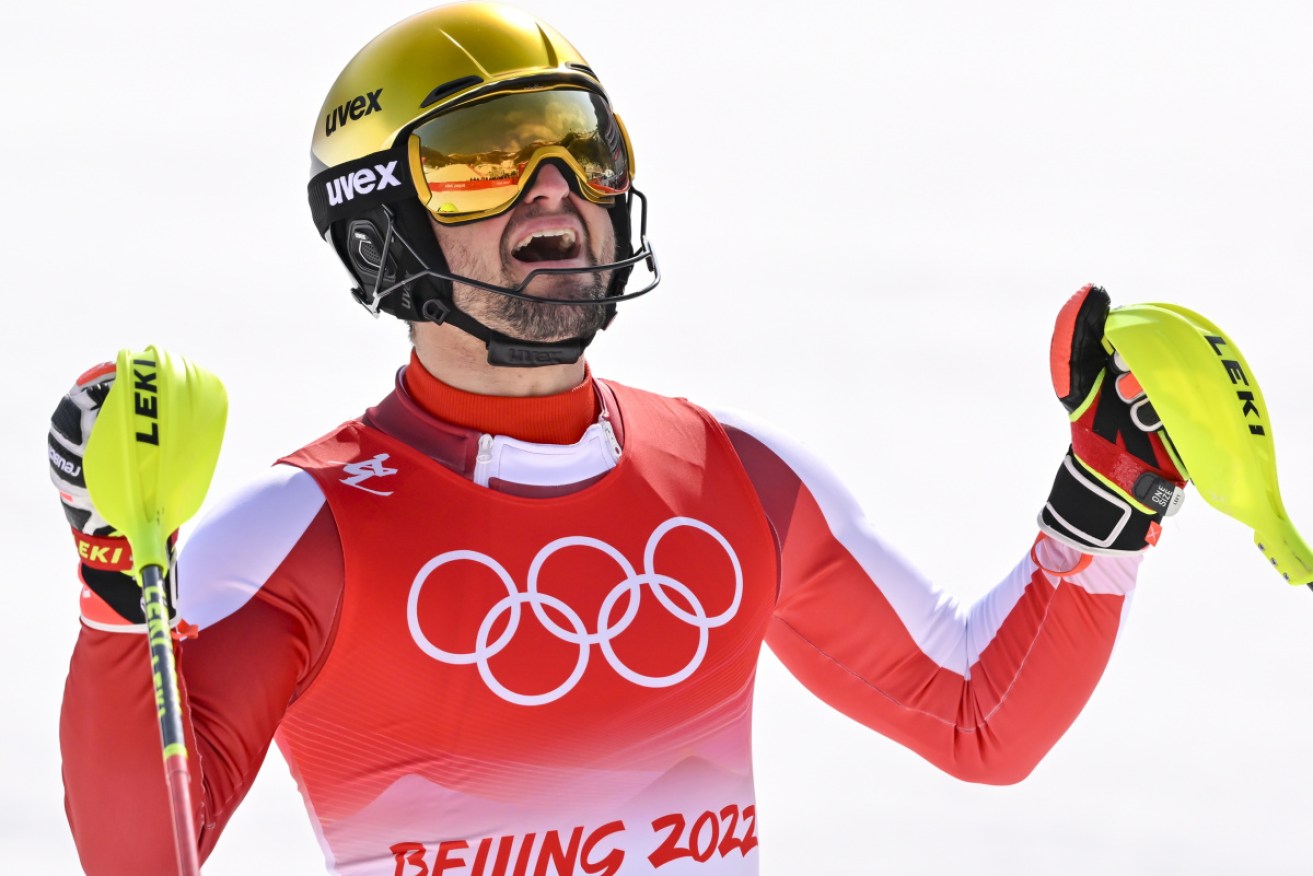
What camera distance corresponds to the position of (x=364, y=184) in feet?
12.8

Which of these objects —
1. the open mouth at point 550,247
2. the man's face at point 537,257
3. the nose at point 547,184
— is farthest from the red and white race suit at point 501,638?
the nose at point 547,184

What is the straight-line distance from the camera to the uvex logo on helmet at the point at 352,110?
3.92 m

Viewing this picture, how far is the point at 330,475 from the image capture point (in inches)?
147

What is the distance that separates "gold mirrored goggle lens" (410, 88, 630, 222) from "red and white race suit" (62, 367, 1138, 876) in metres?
0.40

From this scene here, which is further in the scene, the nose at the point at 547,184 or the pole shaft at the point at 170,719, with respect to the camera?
the nose at the point at 547,184

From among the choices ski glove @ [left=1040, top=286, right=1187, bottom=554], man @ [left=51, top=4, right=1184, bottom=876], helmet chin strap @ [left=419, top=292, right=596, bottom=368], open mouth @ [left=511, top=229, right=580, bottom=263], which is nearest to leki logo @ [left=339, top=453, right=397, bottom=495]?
man @ [left=51, top=4, right=1184, bottom=876]

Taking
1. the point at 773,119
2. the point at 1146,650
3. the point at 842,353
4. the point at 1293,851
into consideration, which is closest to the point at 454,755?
the point at 1293,851

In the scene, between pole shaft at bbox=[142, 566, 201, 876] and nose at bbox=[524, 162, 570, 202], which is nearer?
pole shaft at bbox=[142, 566, 201, 876]

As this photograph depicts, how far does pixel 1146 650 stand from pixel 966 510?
0.78 m

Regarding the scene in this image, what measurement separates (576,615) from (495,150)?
85 centimetres

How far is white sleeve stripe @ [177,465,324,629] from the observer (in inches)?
138

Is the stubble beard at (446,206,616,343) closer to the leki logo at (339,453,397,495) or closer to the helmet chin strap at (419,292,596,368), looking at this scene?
the helmet chin strap at (419,292,596,368)

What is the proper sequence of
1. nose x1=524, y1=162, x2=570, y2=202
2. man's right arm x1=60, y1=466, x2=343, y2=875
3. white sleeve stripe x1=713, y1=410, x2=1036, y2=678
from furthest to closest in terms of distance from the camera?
white sleeve stripe x1=713, y1=410, x2=1036, y2=678 → nose x1=524, y1=162, x2=570, y2=202 → man's right arm x1=60, y1=466, x2=343, y2=875

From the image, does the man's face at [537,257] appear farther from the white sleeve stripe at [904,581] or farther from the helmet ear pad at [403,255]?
the white sleeve stripe at [904,581]
